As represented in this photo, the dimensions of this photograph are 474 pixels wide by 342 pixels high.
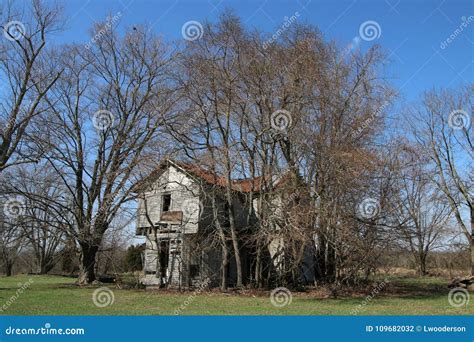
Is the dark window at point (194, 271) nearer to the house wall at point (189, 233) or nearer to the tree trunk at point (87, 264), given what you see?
the house wall at point (189, 233)

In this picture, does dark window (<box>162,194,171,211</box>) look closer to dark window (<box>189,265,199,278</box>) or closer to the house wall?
the house wall

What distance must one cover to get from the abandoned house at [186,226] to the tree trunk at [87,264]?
3061mm

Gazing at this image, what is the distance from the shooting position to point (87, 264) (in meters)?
27.7

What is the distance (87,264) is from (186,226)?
22.0ft

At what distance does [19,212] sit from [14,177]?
206 centimetres

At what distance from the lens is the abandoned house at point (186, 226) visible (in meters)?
24.0

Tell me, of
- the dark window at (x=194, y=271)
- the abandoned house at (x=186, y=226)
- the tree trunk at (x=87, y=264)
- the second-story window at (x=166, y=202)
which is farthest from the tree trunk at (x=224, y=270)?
the tree trunk at (x=87, y=264)

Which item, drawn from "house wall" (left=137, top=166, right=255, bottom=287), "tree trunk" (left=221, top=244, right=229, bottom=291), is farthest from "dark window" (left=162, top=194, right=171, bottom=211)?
"tree trunk" (left=221, top=244, right=229, bottom=291)

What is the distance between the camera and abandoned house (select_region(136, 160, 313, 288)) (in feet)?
78.9

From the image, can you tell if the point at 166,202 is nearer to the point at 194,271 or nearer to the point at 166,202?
the point at 166,202

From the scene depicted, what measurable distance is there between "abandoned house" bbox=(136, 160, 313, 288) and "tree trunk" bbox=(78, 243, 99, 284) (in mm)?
3061

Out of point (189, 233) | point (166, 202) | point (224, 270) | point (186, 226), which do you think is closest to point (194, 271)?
point (189, 233)

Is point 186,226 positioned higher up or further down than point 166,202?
further down

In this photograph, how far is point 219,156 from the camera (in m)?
22.9
